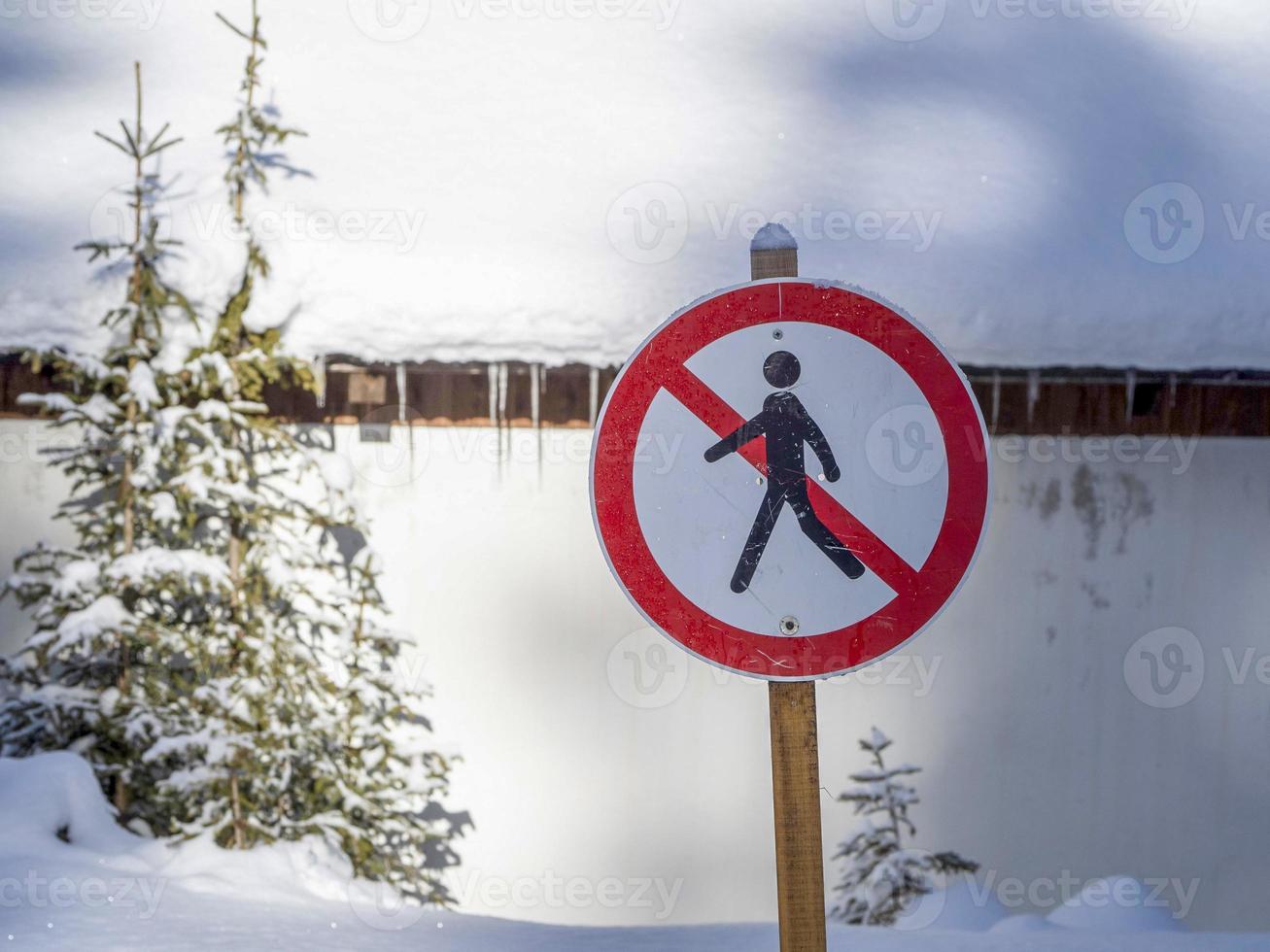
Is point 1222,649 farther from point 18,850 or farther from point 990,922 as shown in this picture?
point 18,850

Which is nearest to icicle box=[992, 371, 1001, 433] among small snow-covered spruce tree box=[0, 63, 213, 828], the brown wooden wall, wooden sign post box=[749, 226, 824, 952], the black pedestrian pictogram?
the brown wooden wall

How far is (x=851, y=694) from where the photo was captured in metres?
5.47

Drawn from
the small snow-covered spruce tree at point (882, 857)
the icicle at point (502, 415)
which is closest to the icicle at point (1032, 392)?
the small snow-covered spruce tree at point (882, 857)

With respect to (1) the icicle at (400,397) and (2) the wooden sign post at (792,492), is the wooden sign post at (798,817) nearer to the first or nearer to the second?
(2) the wooden sign post at (792,492)

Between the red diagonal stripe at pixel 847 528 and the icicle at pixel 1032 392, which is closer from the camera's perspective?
the red diagonal stripe at pixel 847 528

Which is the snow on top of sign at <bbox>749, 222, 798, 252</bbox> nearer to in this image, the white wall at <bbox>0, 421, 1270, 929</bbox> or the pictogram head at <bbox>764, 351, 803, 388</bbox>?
the pictogram head at <bbox>764, 351, 803, 388</bbox>

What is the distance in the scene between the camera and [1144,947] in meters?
3.67

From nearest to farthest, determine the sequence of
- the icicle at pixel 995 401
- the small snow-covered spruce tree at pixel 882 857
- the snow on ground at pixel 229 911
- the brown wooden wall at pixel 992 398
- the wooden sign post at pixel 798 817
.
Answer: the wooden sign post at pixel 798 817
the snow on ground at pixel 229 911
the small snow-covered spruce tree at pixel 882 857
the brown wooden wall at pixel 992 398
the icicle at pixel 995 401

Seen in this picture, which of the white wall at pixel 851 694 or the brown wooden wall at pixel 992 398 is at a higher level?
the brown wooden wall at pixel 992 398

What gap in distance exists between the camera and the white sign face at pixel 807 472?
202 cm

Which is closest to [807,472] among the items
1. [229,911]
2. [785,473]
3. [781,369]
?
[785,473]

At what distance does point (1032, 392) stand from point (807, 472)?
3540 millimetres

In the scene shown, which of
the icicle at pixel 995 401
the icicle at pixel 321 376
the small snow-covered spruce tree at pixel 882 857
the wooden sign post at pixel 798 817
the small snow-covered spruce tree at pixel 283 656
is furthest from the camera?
the icicle at pixel 995 401

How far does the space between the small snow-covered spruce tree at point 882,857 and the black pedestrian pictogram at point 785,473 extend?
3.44 meters
